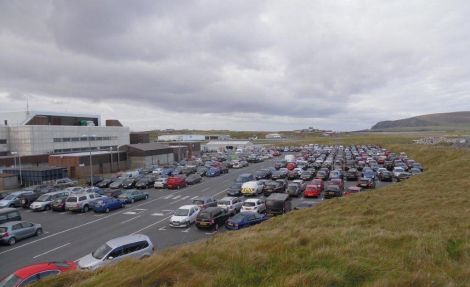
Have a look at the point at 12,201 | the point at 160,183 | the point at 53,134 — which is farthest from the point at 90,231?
the point at 53,134

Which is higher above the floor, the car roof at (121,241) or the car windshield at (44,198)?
the car roof at (121,241)

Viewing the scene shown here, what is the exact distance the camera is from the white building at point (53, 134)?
63469 mm

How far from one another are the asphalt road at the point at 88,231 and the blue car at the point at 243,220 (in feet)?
3.44

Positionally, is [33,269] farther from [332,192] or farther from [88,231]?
[332,192]

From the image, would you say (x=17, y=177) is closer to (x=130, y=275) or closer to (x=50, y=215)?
(x=50, y=215)

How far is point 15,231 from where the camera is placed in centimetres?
2047

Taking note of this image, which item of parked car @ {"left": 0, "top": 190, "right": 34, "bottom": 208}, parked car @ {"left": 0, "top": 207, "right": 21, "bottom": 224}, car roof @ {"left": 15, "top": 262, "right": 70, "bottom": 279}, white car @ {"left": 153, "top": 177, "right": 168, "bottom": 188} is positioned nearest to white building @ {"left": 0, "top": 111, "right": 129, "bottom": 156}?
white car @ {"left": 153, "top": 177, "right": 168, "bottom": 188}

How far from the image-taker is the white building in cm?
6347

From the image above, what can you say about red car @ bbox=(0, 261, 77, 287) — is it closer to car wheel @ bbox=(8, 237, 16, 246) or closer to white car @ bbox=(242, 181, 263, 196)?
car wheel @ bbox=(8, 237, 16, 246)

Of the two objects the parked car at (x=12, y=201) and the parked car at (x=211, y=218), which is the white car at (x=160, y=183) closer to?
the parked car at (x=12, y=201)

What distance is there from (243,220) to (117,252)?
33.1ft

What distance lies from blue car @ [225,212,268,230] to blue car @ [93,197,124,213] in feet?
41.7

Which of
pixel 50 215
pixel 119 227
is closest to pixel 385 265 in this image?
pixel 119 227

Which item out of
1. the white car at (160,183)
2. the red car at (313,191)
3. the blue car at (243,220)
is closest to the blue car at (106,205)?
the white car at (160,183)
